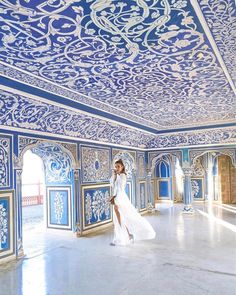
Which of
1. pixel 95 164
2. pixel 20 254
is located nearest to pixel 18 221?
Answer: pixel 20 254

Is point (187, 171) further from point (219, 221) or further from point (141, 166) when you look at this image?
point (219, 221)

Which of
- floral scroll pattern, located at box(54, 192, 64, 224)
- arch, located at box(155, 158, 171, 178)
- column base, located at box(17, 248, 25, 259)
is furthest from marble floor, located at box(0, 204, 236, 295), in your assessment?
arch, located at box(155, 158, 171, 178)

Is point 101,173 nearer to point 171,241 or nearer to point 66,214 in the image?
point 66,214

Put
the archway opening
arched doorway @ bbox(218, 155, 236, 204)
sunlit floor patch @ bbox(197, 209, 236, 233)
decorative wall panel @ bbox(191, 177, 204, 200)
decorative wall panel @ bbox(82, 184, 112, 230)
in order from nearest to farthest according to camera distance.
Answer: decorative wall panel @ bbox(82, 184, 112, 230) → sunlit floor patch @ bbox(197, 209, 236, 233) → the archway opening → arched doorway @ bbox(218, 155, 236, 204) → decorative wall panel @ bbox(191, 177, 204, 200)

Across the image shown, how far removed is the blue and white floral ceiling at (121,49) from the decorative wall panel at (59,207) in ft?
6.86

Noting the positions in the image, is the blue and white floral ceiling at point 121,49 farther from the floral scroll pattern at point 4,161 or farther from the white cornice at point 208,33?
the floral scroll pattern at point 4,161

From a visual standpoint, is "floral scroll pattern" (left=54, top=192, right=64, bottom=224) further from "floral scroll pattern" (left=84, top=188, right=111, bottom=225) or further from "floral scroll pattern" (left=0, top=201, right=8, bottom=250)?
"floral scroll pattern" (left=0, top=201, right=8, bottom=250)

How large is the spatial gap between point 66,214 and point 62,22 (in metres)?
4.40

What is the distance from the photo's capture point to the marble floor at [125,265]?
3.09m

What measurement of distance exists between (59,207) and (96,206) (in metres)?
0.79

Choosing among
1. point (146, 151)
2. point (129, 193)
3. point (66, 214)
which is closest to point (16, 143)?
point (66, 214)

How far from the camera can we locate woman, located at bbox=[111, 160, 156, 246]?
5105 millimetres

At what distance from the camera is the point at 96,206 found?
627 centimetres

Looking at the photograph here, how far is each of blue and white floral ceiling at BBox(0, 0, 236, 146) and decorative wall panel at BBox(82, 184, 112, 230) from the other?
2.15m
